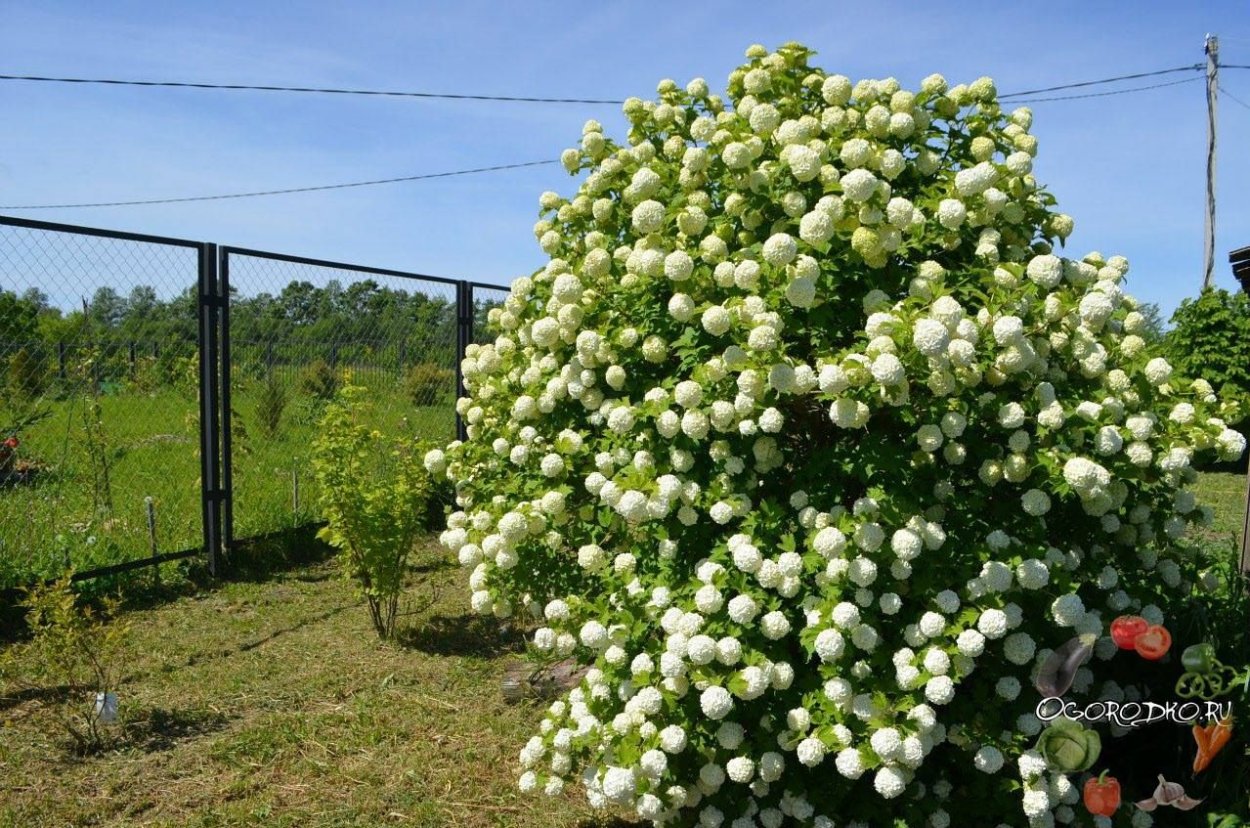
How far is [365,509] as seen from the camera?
478cm

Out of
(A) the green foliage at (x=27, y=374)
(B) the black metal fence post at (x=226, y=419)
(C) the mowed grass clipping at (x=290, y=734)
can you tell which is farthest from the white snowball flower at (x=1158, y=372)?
(A) the green foliage at (x=27, y=374)

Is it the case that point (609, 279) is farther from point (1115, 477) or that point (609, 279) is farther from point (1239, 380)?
point (1239, 380)

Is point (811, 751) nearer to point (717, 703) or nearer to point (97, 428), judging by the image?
point (717, 703)

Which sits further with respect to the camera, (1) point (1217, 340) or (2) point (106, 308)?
(1) point (1217, 340)

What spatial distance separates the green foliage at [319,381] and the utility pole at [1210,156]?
17397mm

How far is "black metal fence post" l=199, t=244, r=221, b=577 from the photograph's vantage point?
224 inches

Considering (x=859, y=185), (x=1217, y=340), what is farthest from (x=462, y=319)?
(x=1217, y=340)

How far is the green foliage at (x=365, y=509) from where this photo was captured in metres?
4.71

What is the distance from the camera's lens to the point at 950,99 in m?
3.06

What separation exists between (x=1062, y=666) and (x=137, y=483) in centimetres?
536

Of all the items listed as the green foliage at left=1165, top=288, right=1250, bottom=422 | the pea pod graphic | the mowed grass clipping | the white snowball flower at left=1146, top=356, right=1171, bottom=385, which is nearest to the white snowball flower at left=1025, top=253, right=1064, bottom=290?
the white snowball flower at left=1146, top=356, right=1171, bottom=385

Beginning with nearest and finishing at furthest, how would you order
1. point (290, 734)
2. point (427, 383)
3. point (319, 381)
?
1. point (290, 734)
2. point (319, 381)
3. point (427, 383)

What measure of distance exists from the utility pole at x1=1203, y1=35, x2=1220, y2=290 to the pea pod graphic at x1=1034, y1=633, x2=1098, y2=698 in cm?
1884

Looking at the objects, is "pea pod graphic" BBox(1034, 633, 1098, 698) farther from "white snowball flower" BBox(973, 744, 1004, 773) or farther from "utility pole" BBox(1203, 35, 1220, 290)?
"utility pole" BBox(1203, 35, 1220, 290)
